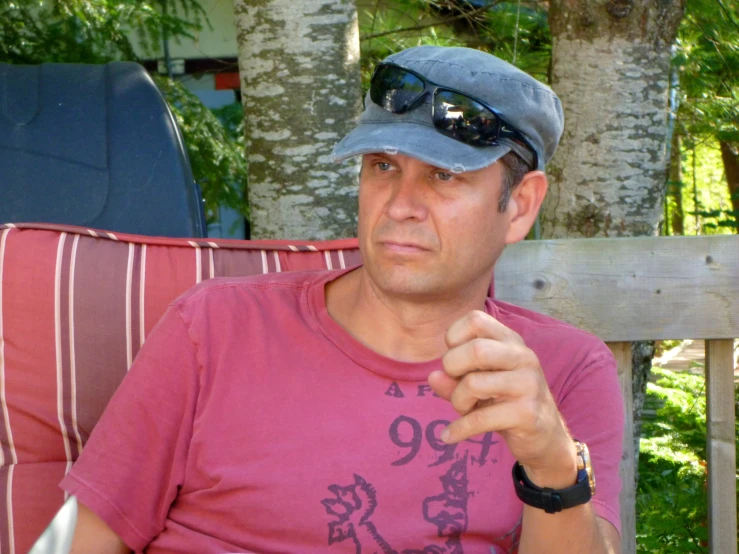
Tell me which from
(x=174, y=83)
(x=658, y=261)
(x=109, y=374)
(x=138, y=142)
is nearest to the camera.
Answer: (x=109, y=374)

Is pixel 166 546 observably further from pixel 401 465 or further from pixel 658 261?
pixel 658 261

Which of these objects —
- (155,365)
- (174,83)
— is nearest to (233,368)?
(155,365)

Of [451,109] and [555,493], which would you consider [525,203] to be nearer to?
[451,109]

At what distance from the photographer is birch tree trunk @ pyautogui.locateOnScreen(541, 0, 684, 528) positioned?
9.84ft

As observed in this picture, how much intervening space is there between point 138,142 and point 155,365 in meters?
1.01

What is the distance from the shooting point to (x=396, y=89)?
1.89m

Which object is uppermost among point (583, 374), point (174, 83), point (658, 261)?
point (174, 83)

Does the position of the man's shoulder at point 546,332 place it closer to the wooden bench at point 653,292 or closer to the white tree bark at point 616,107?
the wooden bench at point 653,292

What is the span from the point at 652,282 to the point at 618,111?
2.77 ft

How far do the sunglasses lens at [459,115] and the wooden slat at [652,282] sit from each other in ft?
1.87

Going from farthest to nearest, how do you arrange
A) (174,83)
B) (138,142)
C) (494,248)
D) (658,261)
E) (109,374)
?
(174,83) → (138,142) → (658,261) → (109,374) → (494,248)

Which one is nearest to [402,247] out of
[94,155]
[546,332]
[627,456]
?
[546,332]

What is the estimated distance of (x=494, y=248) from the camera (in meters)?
1.96

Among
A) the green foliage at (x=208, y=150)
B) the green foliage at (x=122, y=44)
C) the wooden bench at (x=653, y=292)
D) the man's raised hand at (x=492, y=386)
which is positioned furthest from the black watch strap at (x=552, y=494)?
the green foliage at (x=208, y=150)
